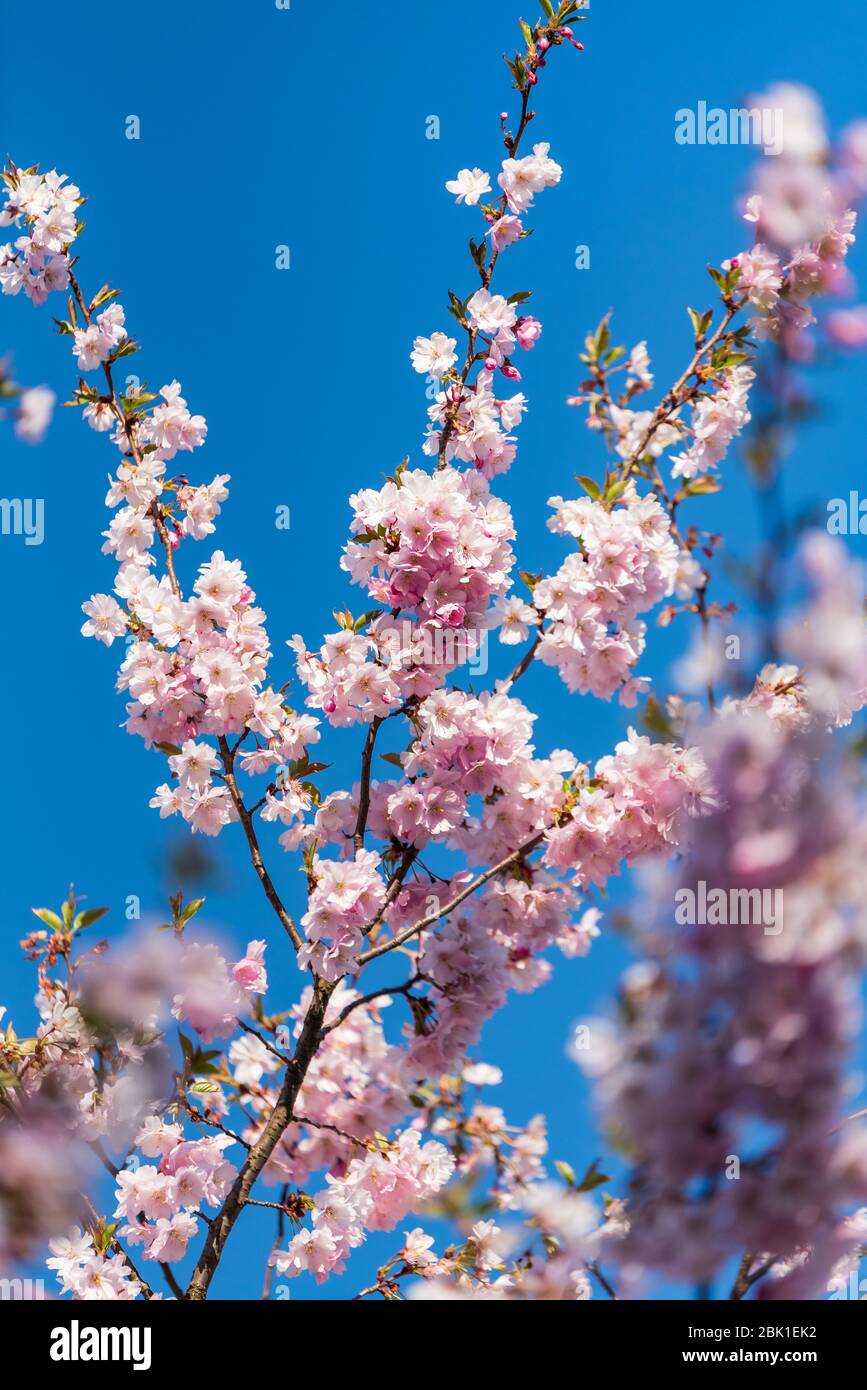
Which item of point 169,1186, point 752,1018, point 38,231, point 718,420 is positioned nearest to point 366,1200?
point 169,1186

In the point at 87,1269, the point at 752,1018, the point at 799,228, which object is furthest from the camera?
the point at 87,1269

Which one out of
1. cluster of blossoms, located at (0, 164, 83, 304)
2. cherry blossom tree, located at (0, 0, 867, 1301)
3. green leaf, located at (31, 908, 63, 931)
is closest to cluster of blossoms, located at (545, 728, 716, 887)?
cherry blossom tree, located at (0, 0, 867, 1301)

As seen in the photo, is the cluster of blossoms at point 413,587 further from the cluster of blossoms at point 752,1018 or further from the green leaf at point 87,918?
the cluster of blossoms at point 752,1018

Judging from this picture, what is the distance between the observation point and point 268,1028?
10.8 ft

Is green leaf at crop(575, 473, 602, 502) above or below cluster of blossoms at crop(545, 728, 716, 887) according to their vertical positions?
above

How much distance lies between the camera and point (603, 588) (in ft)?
9.36

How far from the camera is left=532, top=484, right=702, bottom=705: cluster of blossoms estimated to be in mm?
2818

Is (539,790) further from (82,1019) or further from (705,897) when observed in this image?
(705,897)

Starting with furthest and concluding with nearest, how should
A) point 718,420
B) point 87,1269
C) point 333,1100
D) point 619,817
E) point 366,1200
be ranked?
point 333,1100 → point 718,420 → point 366,1200 → point 619,817 → point 87,1269

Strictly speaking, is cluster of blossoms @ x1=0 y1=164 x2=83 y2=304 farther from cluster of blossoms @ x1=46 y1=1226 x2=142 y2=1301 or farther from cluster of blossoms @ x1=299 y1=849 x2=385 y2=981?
cluster of blossoms @ x1=46 y1=1226 x2=142 y2=1301

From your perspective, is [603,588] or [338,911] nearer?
[338,911]

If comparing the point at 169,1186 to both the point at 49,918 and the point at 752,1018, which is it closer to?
the point at 49,918

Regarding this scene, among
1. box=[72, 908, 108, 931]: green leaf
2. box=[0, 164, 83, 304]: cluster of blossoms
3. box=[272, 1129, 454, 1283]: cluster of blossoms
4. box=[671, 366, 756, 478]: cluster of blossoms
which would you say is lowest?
box=[272, 1129, 454, 1283]: cluster of blossoms
